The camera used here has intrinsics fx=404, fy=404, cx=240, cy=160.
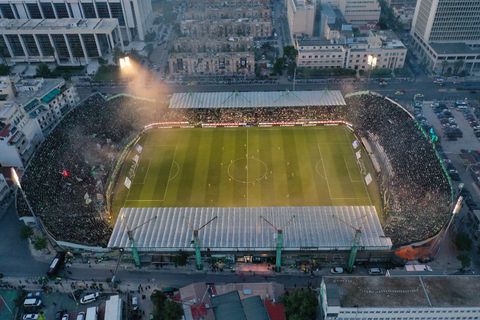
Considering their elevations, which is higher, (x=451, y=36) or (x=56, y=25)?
(x=56, y=25)

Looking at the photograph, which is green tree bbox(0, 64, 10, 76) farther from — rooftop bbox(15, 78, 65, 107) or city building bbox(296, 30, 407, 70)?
city building bbox(296, 30, 407, 70)

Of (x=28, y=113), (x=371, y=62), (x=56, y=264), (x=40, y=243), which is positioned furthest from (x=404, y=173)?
(x=28, y=113)

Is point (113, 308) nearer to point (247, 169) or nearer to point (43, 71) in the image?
point (247, 169)

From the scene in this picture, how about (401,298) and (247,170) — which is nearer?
(401,298)

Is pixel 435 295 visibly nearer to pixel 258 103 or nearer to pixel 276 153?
pixel 276 153

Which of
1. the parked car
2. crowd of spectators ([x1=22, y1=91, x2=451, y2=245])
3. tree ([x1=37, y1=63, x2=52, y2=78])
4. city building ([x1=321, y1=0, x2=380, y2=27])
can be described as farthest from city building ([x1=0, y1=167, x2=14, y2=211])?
city building ([x1=321, y1=0, x2=380, y2=27])

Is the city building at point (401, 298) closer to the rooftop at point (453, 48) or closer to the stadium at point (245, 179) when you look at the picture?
the stadium at point (245, 179)

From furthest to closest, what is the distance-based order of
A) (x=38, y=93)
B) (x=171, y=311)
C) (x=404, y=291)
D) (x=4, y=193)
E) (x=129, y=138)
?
(x=38, y=93), (x=129, y=138), (x=4, y=193), (x=171, y=311), (x=404, y=291)
